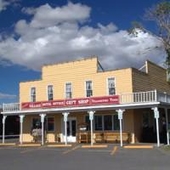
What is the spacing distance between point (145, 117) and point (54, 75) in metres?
9.42

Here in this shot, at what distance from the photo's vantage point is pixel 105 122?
35.2 meters

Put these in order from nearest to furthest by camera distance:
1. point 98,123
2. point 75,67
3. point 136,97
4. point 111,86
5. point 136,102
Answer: point 136,102 → point 136,97 → point 111,86 → point 98,123 → point 75,67

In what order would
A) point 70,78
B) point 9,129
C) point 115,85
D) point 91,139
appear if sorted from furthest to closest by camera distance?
point 9,129 → point 70,78 → point 115,85 → point 91,139

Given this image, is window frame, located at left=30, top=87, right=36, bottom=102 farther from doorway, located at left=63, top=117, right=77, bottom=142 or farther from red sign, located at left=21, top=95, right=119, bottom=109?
doorway, located at left=63, top=117, right=77, bottom=142

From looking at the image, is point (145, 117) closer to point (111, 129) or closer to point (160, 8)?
point (111, 129)

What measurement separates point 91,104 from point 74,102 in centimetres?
176

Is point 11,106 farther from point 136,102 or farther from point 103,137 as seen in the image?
point 136,102

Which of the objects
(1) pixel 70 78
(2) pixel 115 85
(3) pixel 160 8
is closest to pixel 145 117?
(2) pixel 115 85

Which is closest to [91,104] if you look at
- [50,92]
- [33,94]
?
[50,92]

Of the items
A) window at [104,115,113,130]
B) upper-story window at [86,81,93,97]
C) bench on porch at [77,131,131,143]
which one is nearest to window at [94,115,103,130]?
window at [104,115,113,130]

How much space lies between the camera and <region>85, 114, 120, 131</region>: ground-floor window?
34.7 meters

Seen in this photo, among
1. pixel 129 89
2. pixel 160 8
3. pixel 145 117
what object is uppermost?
pixel 160 8

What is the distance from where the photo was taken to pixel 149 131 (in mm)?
34688

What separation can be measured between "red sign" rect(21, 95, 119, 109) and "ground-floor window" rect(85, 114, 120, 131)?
268 centimetres
